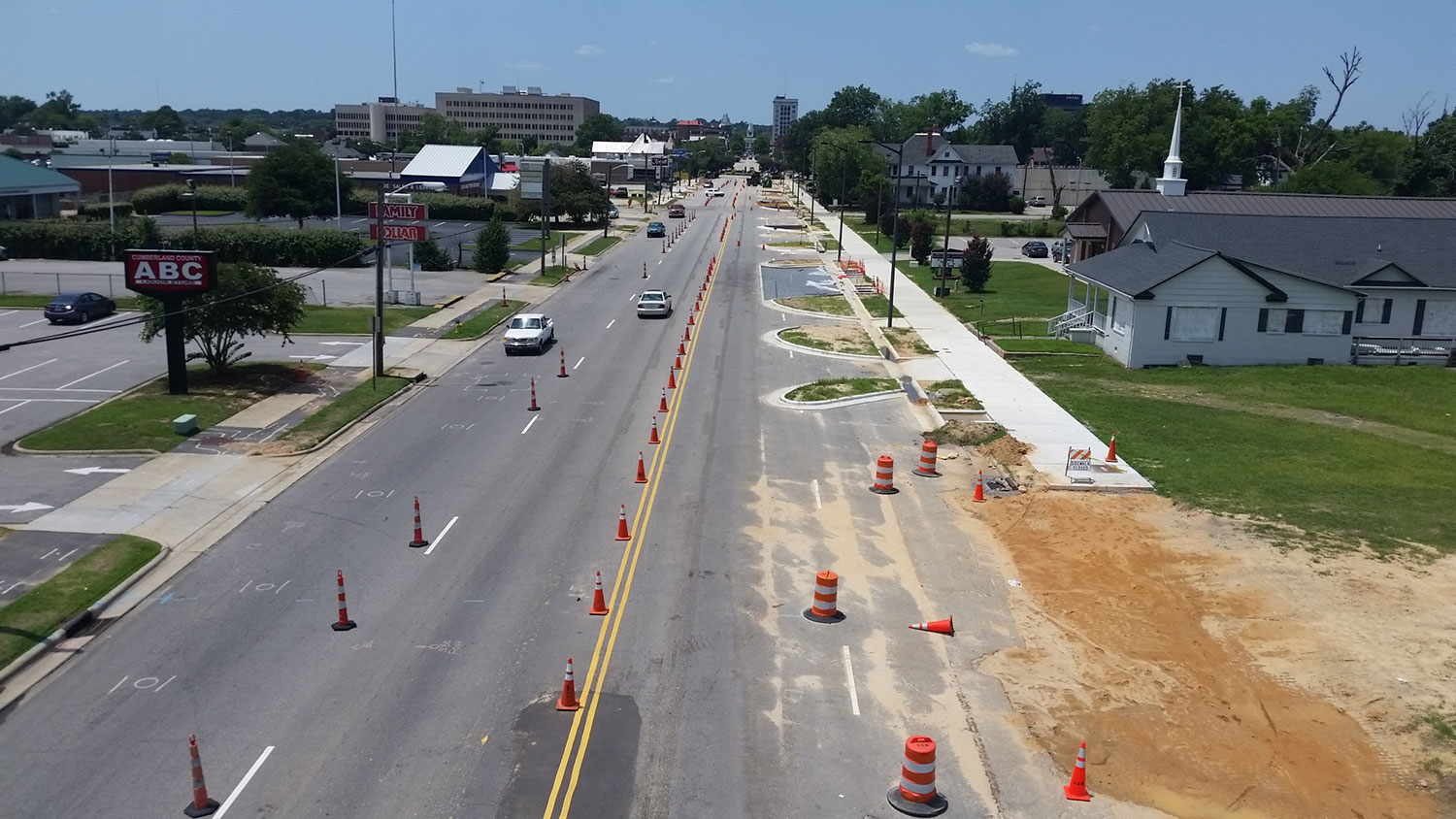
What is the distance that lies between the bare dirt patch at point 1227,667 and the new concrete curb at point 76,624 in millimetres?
14316

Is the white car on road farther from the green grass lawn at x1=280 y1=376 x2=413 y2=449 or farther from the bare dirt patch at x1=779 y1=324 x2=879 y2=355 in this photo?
the green grass lawn at x1=280 y1=376 x2=413 y2=449

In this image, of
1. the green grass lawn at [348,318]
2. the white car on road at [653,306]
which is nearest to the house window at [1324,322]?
the white car on road at [653,306]

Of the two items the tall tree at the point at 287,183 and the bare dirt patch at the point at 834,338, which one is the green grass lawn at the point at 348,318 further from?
the tall tree at the point at 287,183

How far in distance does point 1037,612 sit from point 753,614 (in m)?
4.97

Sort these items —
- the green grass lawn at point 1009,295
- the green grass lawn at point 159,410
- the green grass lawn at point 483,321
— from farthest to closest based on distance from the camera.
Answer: the green grass lawn at point 1009,295 < the green grass lawn at point 483,321 < the green grass lawn at point 159,410

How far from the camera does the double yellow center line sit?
42.9 feet

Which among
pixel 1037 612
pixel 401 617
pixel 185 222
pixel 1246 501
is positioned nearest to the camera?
pixel 401 617

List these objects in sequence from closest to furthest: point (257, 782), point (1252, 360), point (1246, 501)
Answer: point (257, 782), point (1246, 501), point (1252, 360)

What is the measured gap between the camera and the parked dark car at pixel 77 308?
1813 inches

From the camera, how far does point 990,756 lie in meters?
14.3

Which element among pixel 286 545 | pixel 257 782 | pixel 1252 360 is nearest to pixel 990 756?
pixel 257 782

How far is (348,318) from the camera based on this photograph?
160 ft

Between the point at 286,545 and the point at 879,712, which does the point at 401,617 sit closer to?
the point at 286,545

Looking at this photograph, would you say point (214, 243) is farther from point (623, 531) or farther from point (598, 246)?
point (623, 531)
